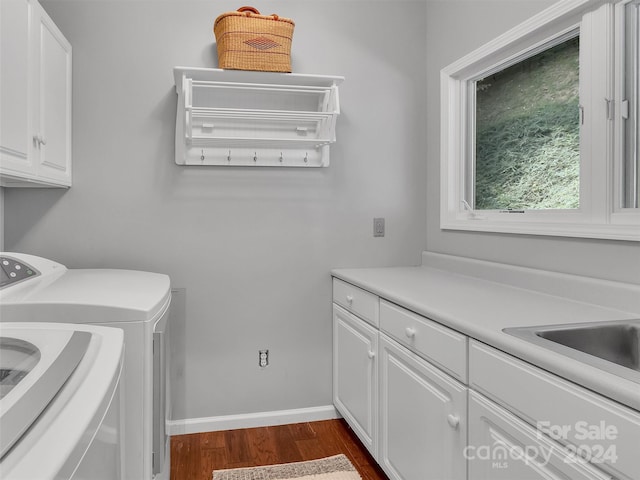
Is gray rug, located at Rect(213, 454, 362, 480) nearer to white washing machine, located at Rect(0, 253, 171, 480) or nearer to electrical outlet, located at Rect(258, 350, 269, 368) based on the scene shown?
white washing machine, located at Rect(0, 253, 171, 480)

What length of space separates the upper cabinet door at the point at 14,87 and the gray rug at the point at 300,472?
59.5 inches

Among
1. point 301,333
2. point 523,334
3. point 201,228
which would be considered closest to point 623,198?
point 523,334

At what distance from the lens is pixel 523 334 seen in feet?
3.95

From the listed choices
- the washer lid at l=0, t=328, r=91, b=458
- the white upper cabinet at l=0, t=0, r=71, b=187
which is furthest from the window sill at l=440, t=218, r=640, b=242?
the white upper cabinet at l=0, t=0, r=71, b=187

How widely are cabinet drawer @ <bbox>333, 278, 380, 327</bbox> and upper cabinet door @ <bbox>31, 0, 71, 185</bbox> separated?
4.68 feet

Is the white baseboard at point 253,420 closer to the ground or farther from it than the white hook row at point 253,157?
closer to the ground

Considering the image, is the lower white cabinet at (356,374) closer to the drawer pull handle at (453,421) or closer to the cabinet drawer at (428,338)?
the cabinet drawer at (428,338)

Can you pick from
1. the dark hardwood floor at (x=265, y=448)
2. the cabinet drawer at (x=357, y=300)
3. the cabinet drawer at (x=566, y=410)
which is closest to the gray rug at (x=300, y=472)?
the dark hardwood floor at (x=265, y=448)

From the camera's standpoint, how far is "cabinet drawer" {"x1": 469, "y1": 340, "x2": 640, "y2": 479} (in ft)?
2.83

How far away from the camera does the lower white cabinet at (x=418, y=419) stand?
55.9 inches

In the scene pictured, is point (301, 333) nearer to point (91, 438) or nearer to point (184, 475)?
point (184, 475)

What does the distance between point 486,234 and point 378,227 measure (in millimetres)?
671

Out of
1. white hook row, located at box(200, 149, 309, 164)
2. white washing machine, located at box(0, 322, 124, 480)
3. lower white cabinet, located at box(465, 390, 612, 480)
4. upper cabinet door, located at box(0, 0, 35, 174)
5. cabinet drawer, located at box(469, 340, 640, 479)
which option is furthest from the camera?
white hook row, located at box(200, 149, 309, 164)

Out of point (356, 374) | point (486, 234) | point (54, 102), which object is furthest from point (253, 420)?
point (54, 102)
